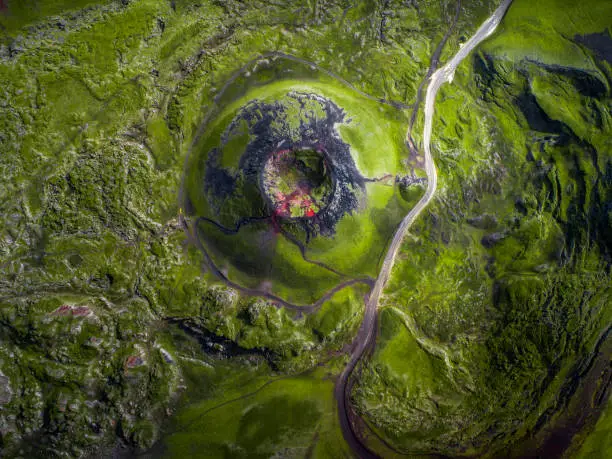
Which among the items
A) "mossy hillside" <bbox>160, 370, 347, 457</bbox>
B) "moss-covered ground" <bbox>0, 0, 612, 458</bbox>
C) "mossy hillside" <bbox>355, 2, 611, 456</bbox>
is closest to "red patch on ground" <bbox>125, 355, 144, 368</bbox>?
"moss-covered ground" <bbox>0, 0, 612, 458</bbox>

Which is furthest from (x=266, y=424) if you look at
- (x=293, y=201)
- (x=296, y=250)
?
(x=293, y=201)

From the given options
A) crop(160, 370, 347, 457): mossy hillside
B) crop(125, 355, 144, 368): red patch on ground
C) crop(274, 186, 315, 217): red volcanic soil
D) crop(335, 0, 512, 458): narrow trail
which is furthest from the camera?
crop(335, 0, 512, 458): narrow trail

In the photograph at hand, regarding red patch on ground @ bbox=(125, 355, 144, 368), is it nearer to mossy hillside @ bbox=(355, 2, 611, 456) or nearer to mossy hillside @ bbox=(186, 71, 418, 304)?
mossy hillside @ bbox=(186, 71, 418, 304)

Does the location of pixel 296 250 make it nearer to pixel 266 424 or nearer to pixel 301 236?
pixel 301 236

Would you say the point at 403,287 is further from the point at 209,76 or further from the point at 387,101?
the point at 209,76

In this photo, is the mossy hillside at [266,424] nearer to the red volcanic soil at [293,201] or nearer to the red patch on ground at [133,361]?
the red patch on ground at [133,361]
